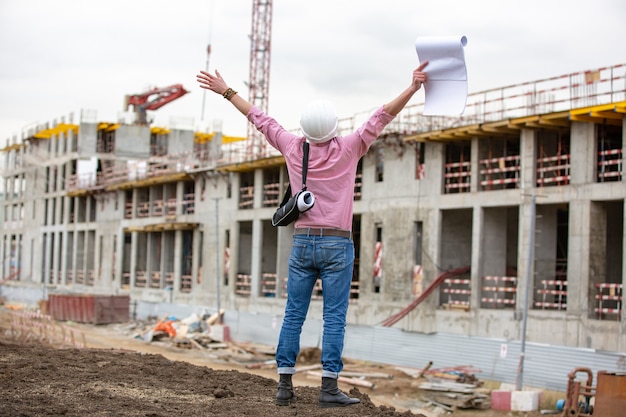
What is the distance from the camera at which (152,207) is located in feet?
178

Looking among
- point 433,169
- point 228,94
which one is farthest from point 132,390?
point 433,169

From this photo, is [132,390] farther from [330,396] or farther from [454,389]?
[454,389]

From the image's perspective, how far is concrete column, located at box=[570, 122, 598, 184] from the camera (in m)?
26.2

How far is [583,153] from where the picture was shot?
86.7 ft

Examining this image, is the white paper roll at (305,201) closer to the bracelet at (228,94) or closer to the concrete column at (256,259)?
the bracelet at (228,94)

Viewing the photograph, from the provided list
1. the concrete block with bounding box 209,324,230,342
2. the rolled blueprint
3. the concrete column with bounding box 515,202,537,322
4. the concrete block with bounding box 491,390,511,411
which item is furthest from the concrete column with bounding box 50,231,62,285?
the rolled blueprint

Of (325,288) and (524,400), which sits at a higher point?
(325,288)

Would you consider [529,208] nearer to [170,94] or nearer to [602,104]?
[602,104]

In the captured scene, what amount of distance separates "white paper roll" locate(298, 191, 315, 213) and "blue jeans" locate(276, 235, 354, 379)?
0.24 meters

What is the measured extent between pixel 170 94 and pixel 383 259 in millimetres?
46945

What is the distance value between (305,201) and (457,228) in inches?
1071

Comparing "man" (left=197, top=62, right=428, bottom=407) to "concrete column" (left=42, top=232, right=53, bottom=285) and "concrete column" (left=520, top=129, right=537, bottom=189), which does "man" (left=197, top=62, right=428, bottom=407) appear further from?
"concrete column" (left=42, top=232, right=53, bottom=285)

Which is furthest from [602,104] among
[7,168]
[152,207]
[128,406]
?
[7,168]

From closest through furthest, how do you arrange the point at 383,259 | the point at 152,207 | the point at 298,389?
the point at 298,389 < the point at 383,259 < the point at 152,207
